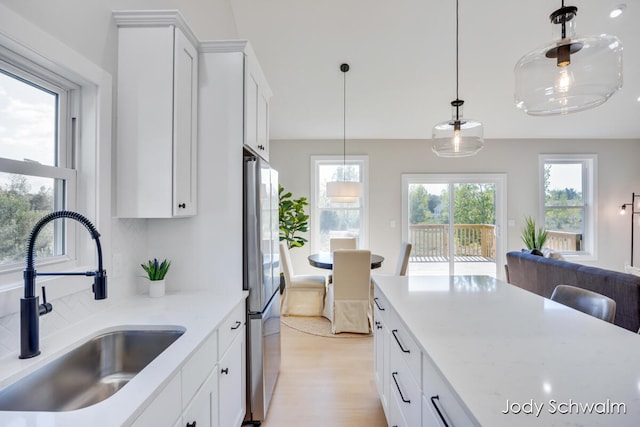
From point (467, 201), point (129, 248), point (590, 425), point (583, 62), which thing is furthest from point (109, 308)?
point (467, 201)

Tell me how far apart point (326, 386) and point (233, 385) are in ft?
3.25

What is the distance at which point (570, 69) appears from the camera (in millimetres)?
1356

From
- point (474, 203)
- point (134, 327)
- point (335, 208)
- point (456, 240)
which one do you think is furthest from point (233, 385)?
point (474, 203)

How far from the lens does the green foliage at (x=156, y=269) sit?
181cm

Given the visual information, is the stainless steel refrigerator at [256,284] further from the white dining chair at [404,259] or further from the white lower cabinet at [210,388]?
the white dining chair at [404,259]

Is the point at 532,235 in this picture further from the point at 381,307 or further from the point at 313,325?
the point at 381,307

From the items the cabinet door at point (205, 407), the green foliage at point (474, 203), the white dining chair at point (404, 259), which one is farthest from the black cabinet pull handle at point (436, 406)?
the green foliage at point (474, 203)

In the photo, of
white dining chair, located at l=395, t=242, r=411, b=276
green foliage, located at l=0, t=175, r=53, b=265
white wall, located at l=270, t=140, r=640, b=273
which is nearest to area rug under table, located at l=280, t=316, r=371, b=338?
white dining chair, located at l=395, t=242, r=411, b=276

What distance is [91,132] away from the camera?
5.07ft

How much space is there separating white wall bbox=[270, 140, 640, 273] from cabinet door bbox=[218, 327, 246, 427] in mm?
3550

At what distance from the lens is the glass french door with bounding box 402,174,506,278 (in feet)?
17.7

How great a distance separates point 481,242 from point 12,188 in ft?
19.6

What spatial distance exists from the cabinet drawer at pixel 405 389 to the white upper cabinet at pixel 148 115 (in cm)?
142

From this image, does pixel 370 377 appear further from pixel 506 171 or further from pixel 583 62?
pixel 506 171
